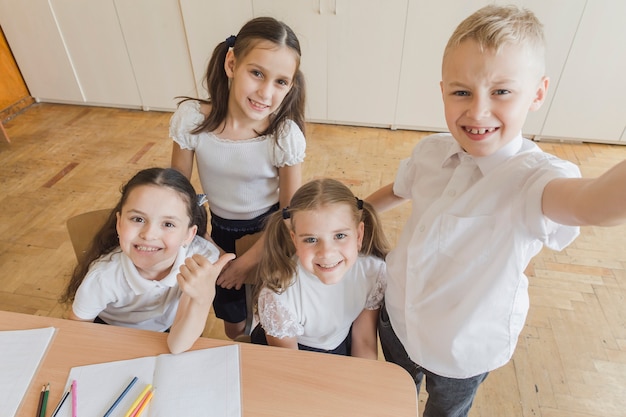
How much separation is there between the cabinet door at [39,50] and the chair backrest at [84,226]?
2987mm

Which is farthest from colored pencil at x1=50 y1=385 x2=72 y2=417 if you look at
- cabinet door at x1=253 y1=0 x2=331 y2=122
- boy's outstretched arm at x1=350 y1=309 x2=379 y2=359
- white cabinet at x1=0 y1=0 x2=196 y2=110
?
white cabinet at x1=0 y1=0 x2=196 y2=110

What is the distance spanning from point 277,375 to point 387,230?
5.27 feet

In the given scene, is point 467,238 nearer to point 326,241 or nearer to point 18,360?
point 326,241

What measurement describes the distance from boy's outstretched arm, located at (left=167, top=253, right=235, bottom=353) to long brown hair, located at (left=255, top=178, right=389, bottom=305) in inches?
7.6

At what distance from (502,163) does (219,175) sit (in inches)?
35.0

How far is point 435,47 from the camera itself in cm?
291

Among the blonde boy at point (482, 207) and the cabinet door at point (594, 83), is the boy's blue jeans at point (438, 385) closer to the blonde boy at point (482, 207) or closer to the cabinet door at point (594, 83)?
the blonde boy at point (482, 207)

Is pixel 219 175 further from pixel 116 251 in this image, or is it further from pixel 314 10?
pixel 314 10

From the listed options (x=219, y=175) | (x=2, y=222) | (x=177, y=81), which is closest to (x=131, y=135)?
(x=177, y=81)

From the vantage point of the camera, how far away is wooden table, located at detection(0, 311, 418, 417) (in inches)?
29.0

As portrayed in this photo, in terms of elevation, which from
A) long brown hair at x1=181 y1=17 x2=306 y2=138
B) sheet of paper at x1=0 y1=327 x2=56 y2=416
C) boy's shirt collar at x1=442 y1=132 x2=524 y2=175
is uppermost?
boy's shirt collar at x1=442 y1=132 x2=524 y2=175

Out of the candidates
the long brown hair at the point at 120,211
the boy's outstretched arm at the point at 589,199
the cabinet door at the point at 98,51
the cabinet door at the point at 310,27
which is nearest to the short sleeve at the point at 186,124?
the long brown hair at the point at 120,211

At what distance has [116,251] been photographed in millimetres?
1106

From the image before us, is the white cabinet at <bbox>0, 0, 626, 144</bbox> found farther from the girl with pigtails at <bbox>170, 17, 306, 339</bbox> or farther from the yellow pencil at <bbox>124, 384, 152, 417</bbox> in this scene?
the yellow pencil at <bbox>124, 384, 152, 417</bbox>
